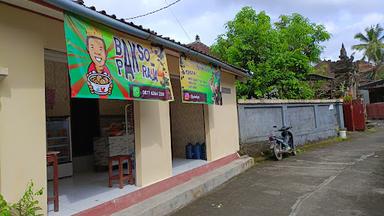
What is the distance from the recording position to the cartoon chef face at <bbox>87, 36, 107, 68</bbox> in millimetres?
4664

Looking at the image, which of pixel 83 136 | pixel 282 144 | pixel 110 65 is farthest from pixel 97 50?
pixel 282 144

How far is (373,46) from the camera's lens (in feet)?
135

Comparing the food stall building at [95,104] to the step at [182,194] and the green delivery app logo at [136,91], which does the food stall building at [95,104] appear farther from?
the step at [182,194]

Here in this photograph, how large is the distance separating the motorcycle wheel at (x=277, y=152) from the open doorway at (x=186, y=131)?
3.39 meters

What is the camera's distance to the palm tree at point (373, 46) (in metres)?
40.9

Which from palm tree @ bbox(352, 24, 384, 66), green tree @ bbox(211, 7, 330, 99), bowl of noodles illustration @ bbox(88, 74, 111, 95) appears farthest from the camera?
palm tree @ bbox(352, 24, 384, 66)

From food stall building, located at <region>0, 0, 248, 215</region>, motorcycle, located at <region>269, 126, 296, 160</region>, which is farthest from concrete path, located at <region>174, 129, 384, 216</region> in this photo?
food stall building, located at <region>0, 0, 248, 215</region>

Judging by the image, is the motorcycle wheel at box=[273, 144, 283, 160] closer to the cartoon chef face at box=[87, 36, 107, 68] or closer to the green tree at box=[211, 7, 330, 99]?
the green tree at box=[211, 7, 330, 99]

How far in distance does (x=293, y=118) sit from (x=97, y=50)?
38.5 ft

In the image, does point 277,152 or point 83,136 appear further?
point 277,152

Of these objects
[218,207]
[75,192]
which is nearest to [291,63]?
[218,207]

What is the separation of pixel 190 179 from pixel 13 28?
→ 199 inches

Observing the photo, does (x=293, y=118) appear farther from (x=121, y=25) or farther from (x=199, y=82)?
(x=121, y=25)

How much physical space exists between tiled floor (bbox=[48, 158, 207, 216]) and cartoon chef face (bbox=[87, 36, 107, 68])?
2.04 metres
